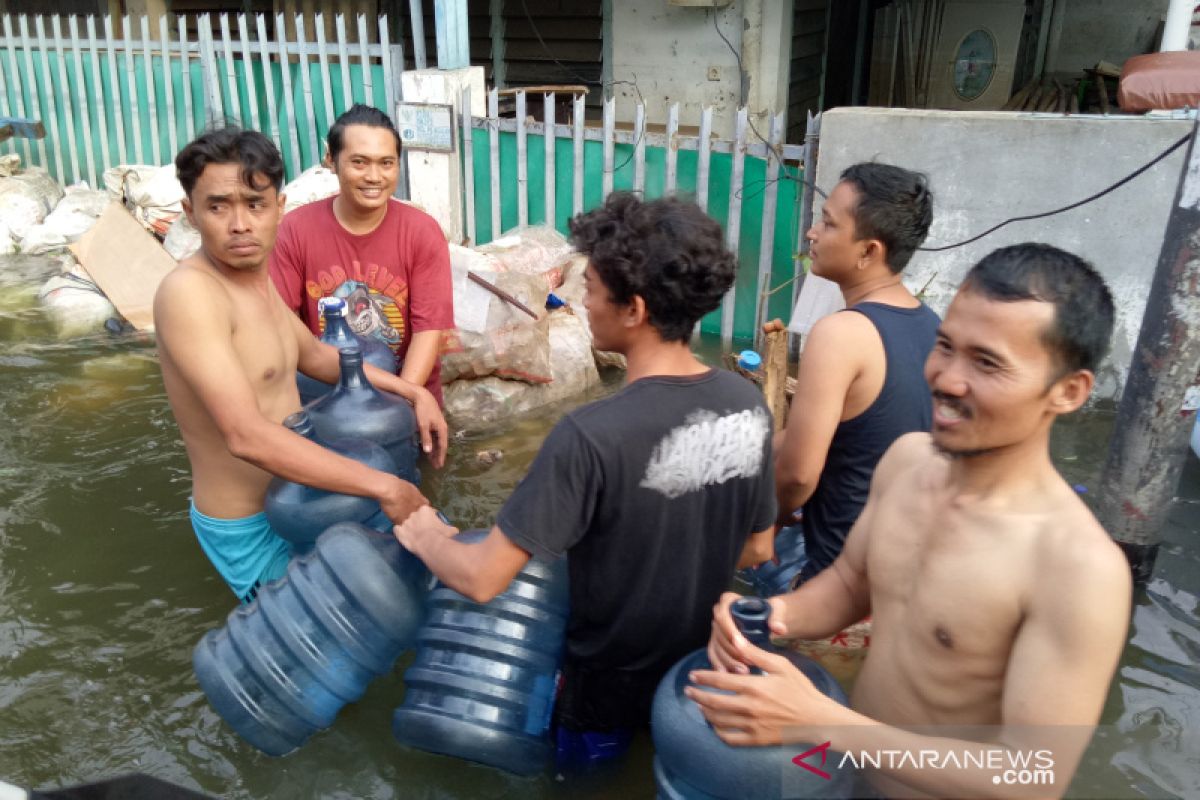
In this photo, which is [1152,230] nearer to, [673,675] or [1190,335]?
[1190,335]

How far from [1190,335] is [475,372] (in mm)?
3613

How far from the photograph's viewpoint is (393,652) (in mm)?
2389

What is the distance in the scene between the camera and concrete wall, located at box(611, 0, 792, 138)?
8.99 m

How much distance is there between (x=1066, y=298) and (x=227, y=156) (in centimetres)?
231

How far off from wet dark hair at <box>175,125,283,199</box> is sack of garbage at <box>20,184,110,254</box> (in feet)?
22.6

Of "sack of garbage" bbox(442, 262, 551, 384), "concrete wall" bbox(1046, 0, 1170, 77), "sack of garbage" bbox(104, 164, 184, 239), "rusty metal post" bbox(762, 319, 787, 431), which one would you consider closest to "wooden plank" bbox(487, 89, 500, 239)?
"sack of garbage" bbox(442, 262, 551, 384)

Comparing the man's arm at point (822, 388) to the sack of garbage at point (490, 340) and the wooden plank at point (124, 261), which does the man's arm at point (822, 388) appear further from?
the wooden plank at point (124, 261)

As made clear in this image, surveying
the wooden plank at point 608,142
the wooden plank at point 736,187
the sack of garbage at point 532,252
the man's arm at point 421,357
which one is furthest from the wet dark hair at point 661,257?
the wooden plank at point 608,142

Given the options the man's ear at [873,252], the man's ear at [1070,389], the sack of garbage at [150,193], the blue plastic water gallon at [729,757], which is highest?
the man's ear at [873,252]

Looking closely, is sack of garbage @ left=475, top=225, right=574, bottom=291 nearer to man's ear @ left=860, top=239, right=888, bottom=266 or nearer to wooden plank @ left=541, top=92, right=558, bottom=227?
wooden plank @ left=541, top=92, right=558, bottom=227

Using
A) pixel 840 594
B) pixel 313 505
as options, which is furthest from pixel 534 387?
pixel 840 594

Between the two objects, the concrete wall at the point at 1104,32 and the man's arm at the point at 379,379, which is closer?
the man's arm at the point at 379,379

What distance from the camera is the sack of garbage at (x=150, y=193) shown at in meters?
7.95

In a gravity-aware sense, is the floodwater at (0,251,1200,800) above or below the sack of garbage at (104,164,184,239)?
below
